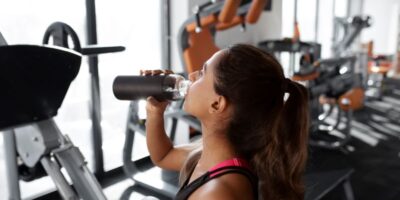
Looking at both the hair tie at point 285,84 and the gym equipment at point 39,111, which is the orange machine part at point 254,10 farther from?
the hair tie at point 285,84

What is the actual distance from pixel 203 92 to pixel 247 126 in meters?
0.13

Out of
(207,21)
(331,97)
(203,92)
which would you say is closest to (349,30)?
(331,97)

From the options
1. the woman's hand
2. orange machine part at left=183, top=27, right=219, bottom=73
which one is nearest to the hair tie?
the woman's hand

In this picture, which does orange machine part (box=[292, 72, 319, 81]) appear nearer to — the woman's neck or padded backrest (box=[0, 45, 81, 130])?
padded backrest (box=[0, 45, 81, 130])

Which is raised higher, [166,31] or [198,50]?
[166,31]

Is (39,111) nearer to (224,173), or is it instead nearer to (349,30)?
(224,173)

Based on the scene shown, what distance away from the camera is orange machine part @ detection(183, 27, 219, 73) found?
2941 millimetres

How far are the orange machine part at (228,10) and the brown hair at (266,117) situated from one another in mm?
1762

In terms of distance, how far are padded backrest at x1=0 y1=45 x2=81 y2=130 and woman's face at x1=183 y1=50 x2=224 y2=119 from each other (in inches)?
20.9

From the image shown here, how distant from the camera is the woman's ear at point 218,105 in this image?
832 millimetres

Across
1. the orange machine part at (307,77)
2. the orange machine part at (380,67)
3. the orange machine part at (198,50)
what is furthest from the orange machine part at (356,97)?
the orange machine part at (198,50)

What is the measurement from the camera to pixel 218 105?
840 mm

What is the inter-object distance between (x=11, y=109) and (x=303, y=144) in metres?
0.85

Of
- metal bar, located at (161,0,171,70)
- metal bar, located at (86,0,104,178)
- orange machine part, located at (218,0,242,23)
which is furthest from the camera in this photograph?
metal bar, located at (161,0,171,70)
